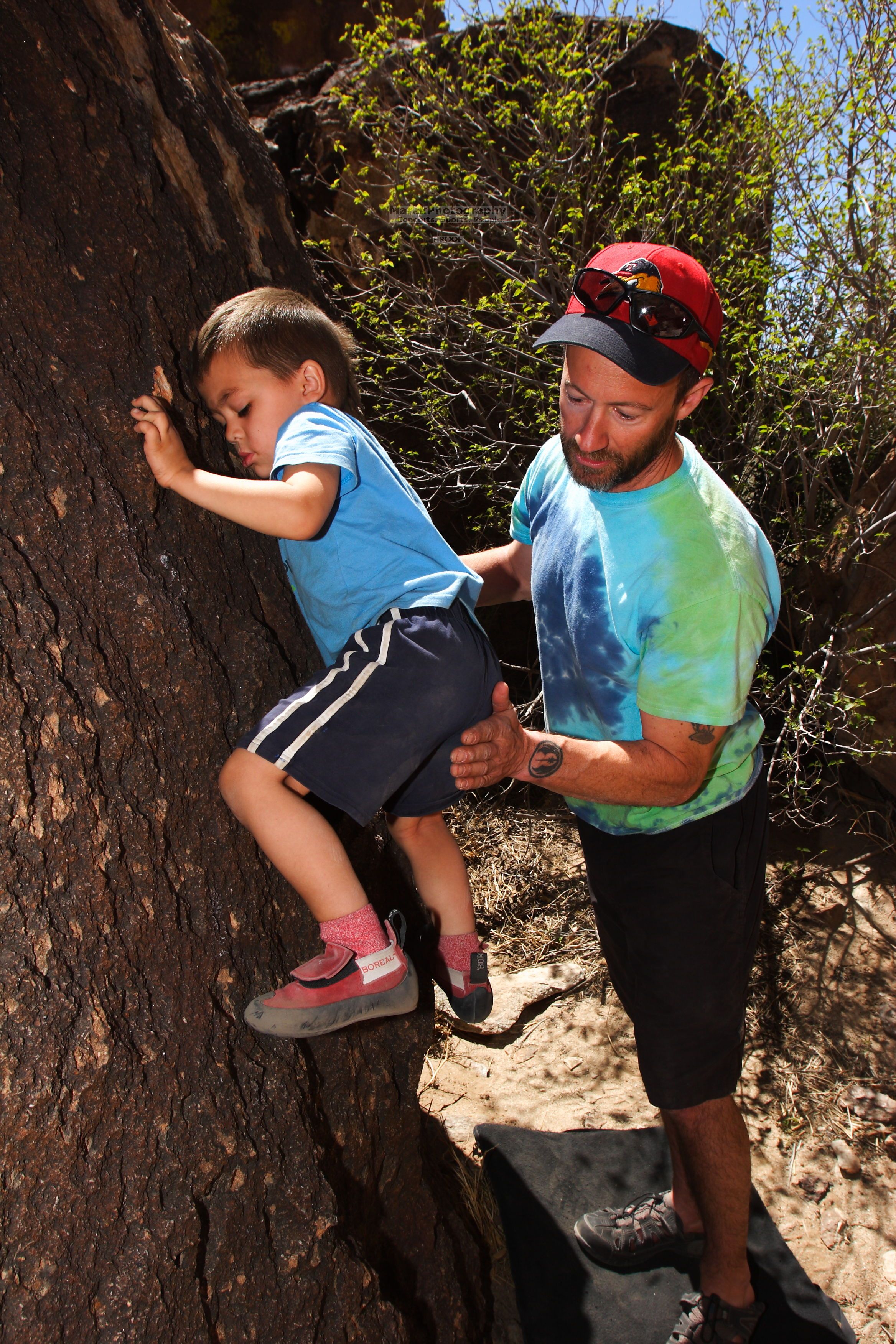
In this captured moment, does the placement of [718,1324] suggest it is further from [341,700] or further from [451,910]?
[341,700]

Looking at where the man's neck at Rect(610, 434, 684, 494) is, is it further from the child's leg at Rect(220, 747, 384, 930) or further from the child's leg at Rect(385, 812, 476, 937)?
the child's leg at Rect(220, 747, 384, 930)

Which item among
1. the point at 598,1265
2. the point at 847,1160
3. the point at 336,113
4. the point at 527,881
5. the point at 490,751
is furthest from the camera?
the point at 336,113

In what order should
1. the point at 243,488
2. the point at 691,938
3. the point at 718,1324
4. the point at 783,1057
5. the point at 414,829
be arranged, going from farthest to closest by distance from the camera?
the point at 783,1057 → the point at 718,1324 → the point at 691,938 → the point at 414,829 → the point at 243,488

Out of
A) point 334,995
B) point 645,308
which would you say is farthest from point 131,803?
point 645,308

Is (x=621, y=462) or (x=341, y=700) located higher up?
(x=621, y=462)

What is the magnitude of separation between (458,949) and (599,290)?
1.61 meters

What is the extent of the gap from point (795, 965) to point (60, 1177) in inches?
140

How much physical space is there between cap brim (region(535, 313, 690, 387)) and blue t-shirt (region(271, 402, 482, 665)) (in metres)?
0.48

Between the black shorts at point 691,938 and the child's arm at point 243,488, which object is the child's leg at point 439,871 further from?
the child's arm at point 243,488

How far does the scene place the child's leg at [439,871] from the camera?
2076mm

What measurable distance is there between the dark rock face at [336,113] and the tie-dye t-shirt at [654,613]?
3.58 m

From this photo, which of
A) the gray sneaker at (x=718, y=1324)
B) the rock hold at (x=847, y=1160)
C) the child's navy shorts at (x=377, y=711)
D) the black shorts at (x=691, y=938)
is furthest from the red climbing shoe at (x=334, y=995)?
the rock hold at (x=847, y=1160)

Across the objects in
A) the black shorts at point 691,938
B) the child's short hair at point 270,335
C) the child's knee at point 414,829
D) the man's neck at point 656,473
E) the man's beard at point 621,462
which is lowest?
the black shorts at point 691,938

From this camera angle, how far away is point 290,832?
5.36 feet
